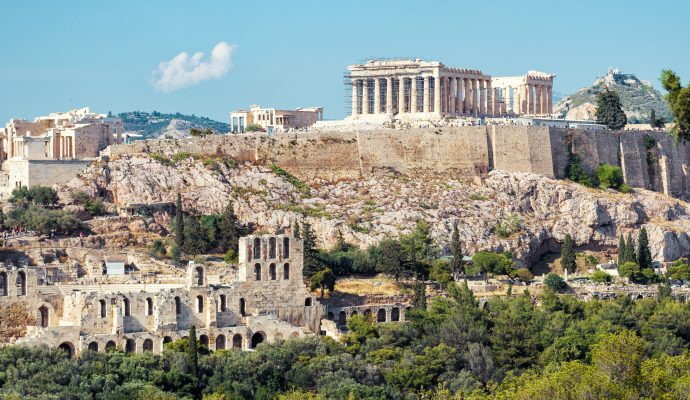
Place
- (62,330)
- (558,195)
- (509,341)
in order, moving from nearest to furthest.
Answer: (62,330) < (509,341) < (558,195)

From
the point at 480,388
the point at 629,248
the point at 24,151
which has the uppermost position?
the point at 24,151

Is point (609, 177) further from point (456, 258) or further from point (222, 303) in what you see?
point (222, 303)

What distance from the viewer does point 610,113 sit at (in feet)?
339

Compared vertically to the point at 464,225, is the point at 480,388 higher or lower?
lower

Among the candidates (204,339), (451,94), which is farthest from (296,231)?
(451,94)

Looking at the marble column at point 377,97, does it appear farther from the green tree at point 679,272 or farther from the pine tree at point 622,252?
the green tree at point 679,272

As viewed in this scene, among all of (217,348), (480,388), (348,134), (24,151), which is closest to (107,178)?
(24,151)

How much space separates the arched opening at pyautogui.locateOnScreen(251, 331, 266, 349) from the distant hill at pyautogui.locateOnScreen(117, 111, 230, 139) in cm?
9732

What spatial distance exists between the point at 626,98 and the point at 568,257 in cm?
8316

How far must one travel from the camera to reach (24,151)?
8469cm

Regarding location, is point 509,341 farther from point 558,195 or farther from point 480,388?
point 558,195

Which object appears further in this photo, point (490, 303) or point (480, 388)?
point (490, 303)

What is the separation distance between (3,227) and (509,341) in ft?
76.4

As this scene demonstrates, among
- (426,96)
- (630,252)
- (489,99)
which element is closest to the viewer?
(630,252)
